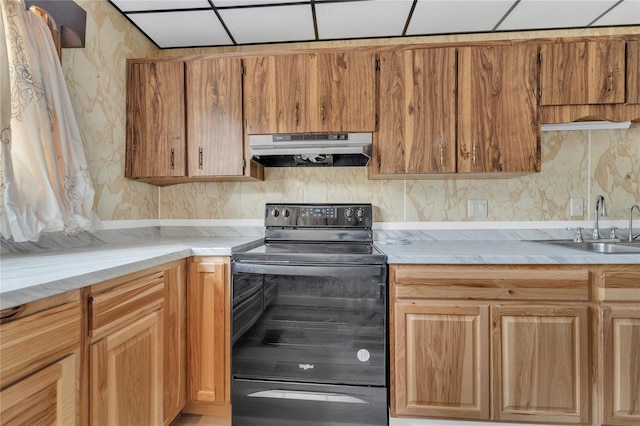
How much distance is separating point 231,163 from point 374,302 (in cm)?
118

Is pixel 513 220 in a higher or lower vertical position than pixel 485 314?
higher

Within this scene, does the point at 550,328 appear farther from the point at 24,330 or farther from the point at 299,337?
the point at 24,330

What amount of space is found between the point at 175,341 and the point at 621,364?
2095mm

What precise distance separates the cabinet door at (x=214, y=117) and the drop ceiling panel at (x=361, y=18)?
2.04 ft

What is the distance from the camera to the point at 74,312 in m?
0.96

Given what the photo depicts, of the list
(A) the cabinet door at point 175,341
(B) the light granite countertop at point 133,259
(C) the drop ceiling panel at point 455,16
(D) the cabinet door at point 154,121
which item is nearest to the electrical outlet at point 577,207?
(B) the light granite countertop at point 133,259

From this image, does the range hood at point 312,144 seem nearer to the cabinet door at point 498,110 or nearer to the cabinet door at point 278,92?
the cabinet door at point 278,92

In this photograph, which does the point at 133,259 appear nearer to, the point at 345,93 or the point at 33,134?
the point at 33,134

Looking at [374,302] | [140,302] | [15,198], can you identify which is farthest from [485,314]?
[15,198]

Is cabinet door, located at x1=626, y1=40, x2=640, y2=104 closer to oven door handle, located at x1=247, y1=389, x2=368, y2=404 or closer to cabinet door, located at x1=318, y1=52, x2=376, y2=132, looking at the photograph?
cabinet door, located at x1=318, y1=52, x2=376, y2=132

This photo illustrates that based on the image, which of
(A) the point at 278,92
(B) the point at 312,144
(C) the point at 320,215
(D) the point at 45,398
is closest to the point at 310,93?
(A) the point at 278,92

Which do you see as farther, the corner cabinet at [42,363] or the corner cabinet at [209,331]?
the corner cabinet at [209,331]

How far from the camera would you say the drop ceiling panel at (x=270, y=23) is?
1866mm

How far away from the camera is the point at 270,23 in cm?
199
